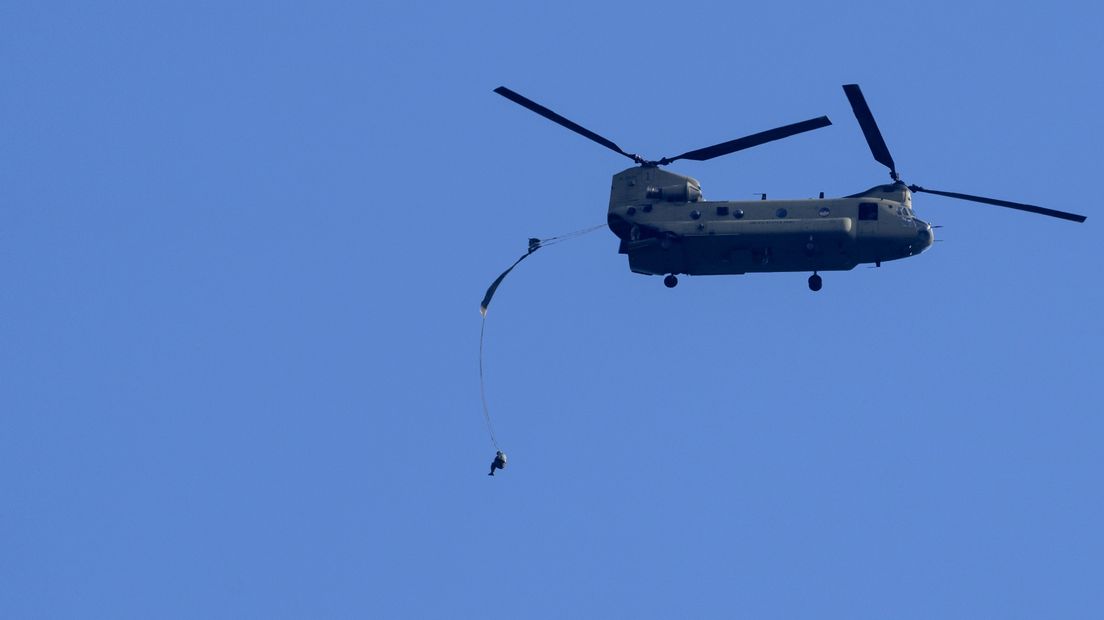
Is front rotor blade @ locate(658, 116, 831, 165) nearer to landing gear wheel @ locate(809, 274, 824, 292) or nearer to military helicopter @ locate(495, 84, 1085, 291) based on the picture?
military helicopter @ locate(495, 84, 1085, 291)

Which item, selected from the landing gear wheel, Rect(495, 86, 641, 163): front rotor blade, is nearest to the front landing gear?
the landing gear wheel

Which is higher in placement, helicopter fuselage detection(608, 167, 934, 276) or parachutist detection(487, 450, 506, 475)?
helicopter fuselage detection(608, 167, 934, 276)

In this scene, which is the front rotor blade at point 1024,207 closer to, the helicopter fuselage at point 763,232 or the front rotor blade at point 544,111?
the helicopter fuselage at point 763,232

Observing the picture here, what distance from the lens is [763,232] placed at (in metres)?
59.5

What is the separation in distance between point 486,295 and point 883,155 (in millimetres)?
14241

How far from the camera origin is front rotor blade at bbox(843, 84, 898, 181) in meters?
58.2

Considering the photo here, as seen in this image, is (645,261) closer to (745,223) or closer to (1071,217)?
(745,223)

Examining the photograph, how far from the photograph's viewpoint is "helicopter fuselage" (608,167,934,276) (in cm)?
5953

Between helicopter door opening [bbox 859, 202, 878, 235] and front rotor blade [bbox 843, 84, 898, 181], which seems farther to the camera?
helicopter door opening [bbox 859, 202, 878, 235]

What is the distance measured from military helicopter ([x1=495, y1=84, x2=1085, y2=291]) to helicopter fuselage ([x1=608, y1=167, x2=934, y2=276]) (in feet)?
0.11

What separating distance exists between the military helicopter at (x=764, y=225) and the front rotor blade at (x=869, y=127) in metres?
0.04

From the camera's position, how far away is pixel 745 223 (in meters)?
59.7

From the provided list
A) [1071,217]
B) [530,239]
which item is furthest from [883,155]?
[530,239]

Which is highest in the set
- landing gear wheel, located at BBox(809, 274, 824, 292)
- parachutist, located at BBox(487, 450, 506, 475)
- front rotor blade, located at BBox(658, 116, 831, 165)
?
front rotor blade, located at BBox(658, 116, 831, 165)
